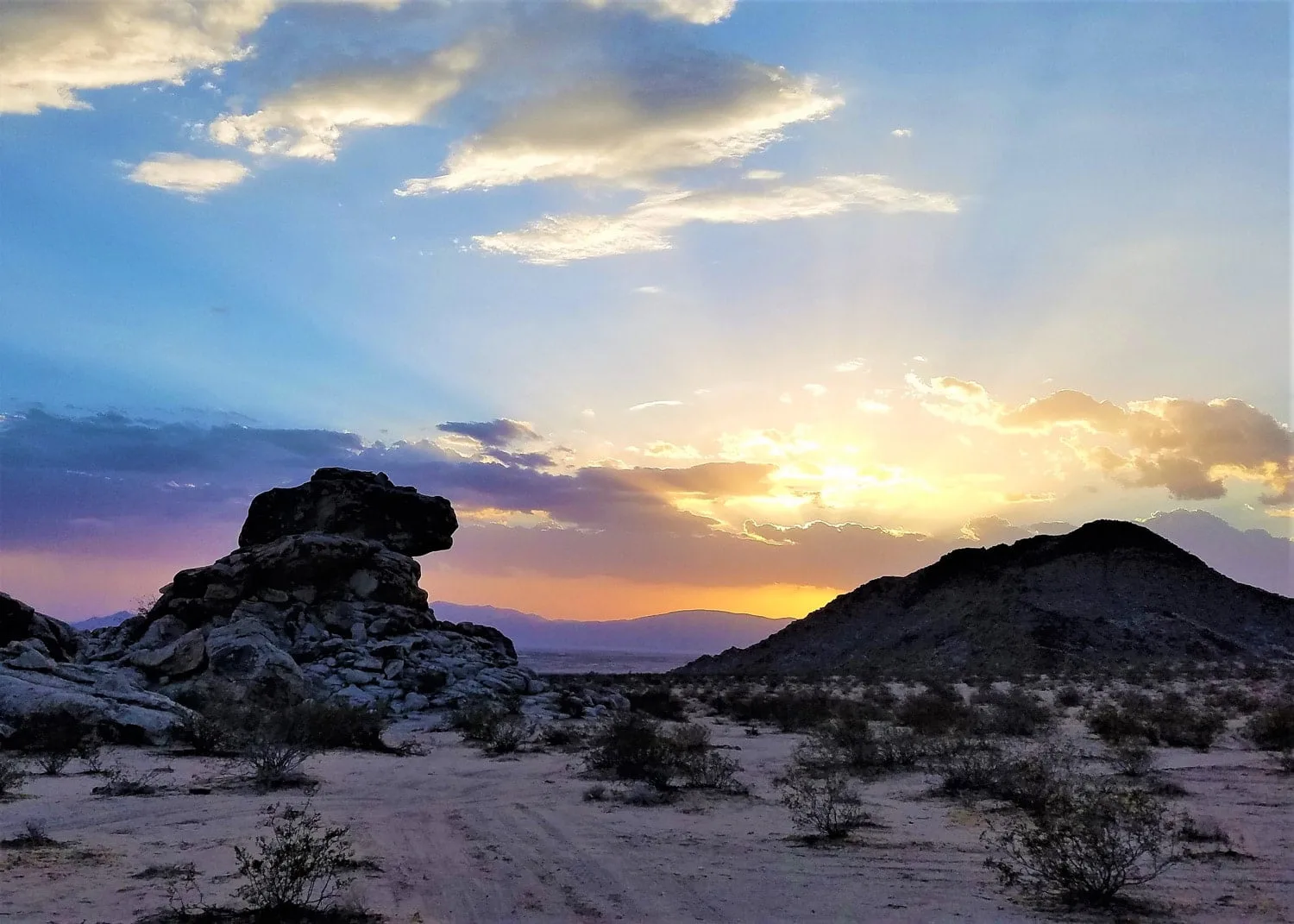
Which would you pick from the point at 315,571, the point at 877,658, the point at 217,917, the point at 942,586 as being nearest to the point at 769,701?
the point at 315,571

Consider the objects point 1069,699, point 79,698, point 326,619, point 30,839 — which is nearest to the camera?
point 30,839

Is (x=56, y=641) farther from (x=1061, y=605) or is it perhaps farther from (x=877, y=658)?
(x=1061, y=605)

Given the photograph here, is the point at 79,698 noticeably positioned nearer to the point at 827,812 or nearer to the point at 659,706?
the point at 827,812

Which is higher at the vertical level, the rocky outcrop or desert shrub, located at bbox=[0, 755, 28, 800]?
the rocky outcrop

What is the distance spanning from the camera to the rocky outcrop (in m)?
26.4

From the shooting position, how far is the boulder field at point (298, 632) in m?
22.8

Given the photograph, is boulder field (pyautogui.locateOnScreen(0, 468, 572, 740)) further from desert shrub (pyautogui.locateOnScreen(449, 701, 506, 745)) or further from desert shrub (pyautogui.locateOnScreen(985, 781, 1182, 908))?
desert shrub (pyautogui.locateOnScreen(985, 781, 1182, 908))

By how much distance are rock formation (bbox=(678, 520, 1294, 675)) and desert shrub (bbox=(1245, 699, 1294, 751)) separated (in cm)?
4137

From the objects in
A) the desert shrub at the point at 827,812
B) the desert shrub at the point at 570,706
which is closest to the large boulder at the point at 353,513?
the desert shrub at the point at 570,706

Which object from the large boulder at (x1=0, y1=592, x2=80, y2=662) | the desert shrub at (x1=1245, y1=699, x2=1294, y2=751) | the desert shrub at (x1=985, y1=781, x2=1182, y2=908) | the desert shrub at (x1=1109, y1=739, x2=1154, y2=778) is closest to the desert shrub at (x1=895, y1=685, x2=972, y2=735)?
the desert shrub at (x1=1109, y1=739, x2=1154, y2=778)

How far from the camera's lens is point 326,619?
105 ft

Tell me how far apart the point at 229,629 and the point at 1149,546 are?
82.4m

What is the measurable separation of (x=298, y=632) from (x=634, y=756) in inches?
785

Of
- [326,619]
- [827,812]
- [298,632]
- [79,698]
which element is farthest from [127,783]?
[326,619]
